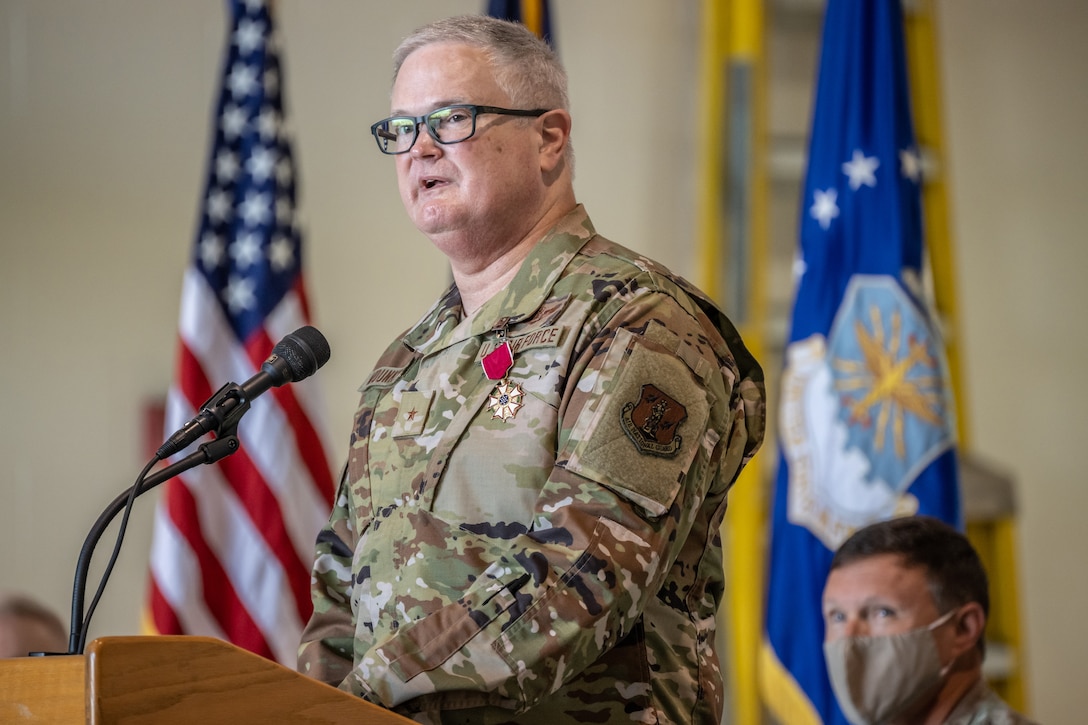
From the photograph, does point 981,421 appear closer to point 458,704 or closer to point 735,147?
point 735,147

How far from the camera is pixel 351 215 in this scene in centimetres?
362

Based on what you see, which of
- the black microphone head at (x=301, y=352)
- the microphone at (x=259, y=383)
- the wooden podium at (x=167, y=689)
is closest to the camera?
the wooden podium at (x=167, y=689)

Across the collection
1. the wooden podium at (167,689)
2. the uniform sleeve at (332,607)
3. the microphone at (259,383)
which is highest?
the microphone at (259,383)

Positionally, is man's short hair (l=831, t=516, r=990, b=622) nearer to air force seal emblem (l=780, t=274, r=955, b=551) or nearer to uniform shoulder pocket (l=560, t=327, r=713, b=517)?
air force seal emblem (l=780, t=274, r=955, b=551)

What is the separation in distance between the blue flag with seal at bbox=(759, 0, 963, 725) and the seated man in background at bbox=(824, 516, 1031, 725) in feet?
1.66

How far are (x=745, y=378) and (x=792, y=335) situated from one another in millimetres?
1704

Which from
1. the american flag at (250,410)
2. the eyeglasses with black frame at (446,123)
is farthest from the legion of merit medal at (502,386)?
the american flag at (250,410)

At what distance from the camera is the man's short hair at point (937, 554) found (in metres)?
2.54

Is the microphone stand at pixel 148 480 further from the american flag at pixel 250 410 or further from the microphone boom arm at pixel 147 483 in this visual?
the american flag at pixel 250 410

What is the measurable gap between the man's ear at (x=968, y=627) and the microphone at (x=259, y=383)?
1598 mm

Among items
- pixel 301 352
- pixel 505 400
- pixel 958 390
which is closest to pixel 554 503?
pixel 505 400

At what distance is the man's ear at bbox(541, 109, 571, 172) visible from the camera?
1703mm

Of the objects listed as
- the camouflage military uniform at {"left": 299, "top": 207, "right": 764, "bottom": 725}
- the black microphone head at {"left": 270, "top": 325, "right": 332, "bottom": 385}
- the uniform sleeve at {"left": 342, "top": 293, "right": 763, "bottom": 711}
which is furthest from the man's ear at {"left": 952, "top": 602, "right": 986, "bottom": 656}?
the black microphone head at {"left": 270, "top": 325, "right": 332, "bottom": 385}

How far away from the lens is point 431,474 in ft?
4.95
